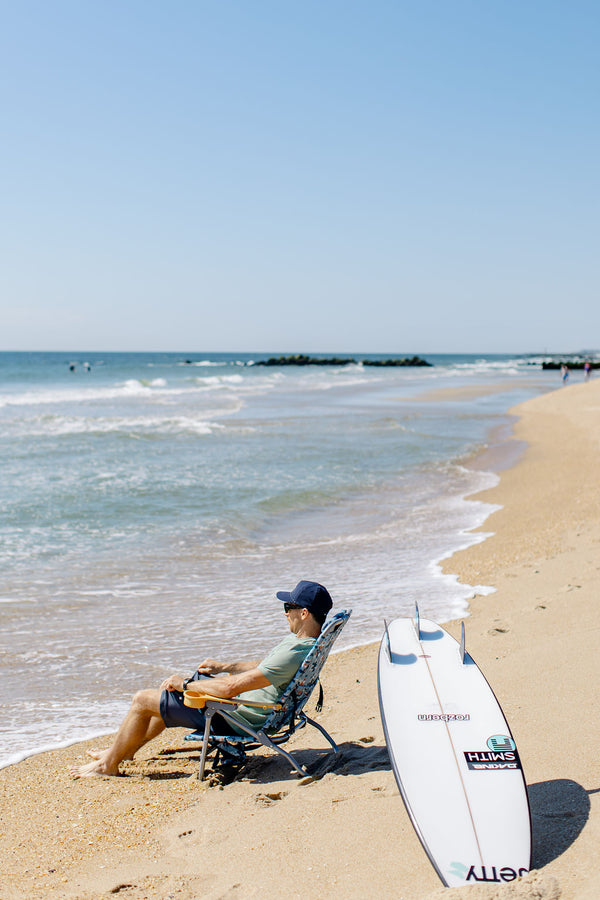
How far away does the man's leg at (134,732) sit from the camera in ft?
13.9

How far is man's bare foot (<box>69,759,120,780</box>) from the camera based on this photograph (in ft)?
14.0

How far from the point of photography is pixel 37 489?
1421 cm

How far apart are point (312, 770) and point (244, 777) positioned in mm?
400

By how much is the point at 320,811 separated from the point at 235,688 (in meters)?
0.80

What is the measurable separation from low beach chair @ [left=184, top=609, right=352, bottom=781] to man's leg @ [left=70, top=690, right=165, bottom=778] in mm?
250

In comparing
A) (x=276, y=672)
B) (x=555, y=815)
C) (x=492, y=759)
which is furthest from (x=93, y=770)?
(x=555, y=815)

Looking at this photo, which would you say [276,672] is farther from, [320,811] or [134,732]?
[134,732]

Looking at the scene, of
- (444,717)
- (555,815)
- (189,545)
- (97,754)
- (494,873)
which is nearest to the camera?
(494,873)

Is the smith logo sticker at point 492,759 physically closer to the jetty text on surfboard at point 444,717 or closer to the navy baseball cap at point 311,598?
the jetty text on surfboard at point 444,717

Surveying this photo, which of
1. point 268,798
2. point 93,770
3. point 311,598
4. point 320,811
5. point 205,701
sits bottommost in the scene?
point 93,770

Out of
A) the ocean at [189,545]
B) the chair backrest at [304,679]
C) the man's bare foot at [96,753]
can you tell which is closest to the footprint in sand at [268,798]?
the chair backrest at [304,679]

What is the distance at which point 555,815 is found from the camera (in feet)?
10.5

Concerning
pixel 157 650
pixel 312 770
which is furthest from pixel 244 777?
pixel 157 650

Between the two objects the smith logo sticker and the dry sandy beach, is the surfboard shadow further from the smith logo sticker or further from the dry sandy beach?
the smith logo sticker
